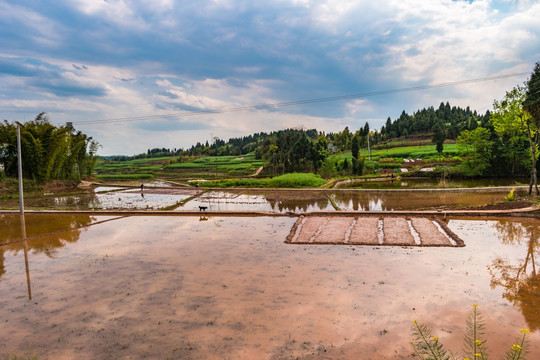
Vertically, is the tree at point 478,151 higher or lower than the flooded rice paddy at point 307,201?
higher

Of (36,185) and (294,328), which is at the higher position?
(36,185)

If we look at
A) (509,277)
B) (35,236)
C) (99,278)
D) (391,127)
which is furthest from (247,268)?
(391,127)

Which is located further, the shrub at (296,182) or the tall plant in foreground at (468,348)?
the shrub at (296,182)

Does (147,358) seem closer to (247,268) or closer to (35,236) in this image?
(247,268)

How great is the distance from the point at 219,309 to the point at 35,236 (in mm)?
11289

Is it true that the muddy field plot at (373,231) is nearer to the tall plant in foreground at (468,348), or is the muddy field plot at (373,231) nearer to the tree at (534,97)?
the tall plant in foreground at (468,348)

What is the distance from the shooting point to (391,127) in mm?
80750

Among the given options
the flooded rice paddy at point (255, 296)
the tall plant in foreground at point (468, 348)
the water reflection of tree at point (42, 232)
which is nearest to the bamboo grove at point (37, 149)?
the water reflection of tree at point (42, 232)

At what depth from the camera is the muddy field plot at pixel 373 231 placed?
11062 mm

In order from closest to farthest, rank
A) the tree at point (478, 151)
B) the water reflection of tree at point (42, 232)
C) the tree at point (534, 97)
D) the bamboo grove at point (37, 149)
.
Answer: the water reflection of tree at point (42, 232) < the tree at point (534, 97) < the bamboo grove at point (37, 149) < the tree at point (478, 151)

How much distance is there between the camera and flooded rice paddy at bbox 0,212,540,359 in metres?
5.24

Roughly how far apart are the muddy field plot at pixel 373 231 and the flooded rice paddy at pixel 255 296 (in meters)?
0.53

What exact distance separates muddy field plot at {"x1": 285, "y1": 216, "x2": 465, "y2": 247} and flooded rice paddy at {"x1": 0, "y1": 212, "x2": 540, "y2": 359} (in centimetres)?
53

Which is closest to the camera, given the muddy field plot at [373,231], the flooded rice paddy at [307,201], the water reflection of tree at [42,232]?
the muddy field plot at [373,231]
